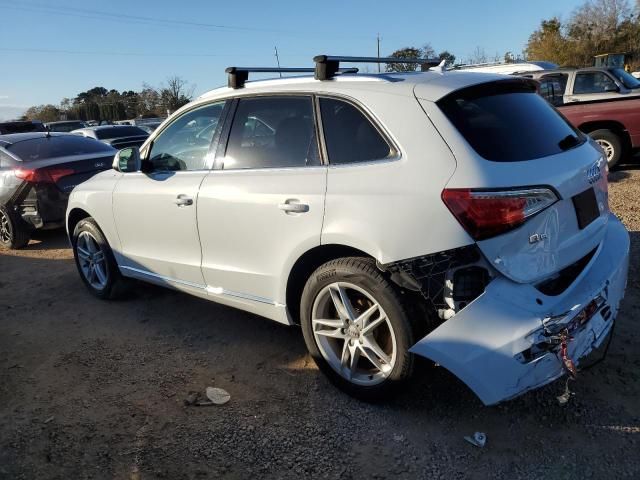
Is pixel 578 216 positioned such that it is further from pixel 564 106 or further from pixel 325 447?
pixel 564 106

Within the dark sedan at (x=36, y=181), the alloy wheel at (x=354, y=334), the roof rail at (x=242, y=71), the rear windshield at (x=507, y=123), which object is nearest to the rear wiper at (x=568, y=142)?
the rear windshield at (x=507, y=123)

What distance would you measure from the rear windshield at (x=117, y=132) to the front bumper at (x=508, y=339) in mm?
14654

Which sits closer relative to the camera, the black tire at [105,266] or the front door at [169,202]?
the front door at [169,202]

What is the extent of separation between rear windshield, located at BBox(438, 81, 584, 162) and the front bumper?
0.66 meters

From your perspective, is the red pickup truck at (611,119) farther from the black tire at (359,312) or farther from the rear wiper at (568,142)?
the black tire at (359,312)

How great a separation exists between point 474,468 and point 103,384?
233 centimetres

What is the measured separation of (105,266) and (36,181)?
2.81m

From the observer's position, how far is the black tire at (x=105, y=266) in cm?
459

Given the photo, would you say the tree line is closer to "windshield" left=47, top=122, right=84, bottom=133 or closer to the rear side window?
"windshield" left=47, top=122, right=84, bottom=133

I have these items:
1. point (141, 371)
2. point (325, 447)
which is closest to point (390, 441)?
point (325, 447)

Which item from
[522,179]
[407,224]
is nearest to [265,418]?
[407,224]

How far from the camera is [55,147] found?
7.32 m

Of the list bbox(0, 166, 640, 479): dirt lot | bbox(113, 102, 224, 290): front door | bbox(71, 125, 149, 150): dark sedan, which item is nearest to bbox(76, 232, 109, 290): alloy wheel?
bbox(113, 102, 224, 290): front door

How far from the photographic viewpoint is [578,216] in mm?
2568
